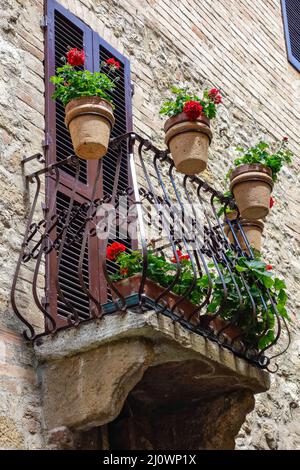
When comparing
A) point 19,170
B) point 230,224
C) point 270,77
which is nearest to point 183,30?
point 270,77

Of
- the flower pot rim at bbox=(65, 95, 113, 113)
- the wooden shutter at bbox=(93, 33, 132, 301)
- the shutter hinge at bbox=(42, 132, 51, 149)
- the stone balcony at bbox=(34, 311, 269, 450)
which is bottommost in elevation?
the stone balcony at bbox=(34, 311, 269, 450)

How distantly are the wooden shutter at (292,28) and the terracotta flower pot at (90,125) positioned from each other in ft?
19.3

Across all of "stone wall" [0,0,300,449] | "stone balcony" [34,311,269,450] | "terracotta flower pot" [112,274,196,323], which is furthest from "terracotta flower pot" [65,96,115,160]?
"stone balcony" [34,311,269,450]

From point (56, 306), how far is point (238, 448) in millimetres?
2015

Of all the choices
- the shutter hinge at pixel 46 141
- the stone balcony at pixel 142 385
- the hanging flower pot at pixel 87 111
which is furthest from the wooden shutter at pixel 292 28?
the stone balcony at pixel 142 385

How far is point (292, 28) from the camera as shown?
12.1m

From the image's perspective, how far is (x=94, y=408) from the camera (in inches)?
216

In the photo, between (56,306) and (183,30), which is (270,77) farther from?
(56,306)

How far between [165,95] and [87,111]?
2.67 m

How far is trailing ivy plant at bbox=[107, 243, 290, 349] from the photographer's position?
19.4 ft

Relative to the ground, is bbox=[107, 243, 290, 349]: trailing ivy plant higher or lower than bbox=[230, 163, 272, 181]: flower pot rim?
lower

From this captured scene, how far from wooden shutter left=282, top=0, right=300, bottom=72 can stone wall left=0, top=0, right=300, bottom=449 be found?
109mm

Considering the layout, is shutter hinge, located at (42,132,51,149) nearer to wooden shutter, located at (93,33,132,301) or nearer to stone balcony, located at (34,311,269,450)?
wooden shutter, located at (93,33,132,301)
